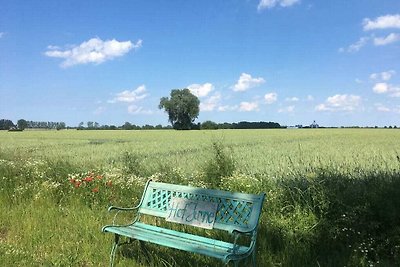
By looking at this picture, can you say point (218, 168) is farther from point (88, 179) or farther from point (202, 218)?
point (202, 218)

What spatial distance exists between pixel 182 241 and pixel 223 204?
1.93 ft

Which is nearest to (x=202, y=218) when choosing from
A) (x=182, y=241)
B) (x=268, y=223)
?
(x=182, y=241)

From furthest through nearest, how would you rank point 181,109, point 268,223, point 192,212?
1. point 181,109
2. point 268,223
3. point 192,212

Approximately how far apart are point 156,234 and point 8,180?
4820 millimetres

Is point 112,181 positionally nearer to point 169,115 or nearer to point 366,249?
point 366,249

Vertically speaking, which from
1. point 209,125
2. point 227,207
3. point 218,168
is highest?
point 209,125

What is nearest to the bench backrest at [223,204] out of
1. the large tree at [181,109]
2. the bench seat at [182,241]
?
the bench seat at [182,241]

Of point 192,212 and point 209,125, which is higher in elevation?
point 209,125

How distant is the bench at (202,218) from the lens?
4035 mm

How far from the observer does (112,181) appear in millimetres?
7293

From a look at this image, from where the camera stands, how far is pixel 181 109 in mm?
71000

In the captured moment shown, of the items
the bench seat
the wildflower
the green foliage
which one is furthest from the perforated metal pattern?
the wildflower

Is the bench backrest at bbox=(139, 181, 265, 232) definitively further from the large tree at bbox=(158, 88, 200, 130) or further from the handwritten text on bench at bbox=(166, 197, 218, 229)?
the large tree at bbox=(158, 88, 200, 130)

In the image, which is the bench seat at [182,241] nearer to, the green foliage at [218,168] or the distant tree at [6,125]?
the green foliage at [218,168]
